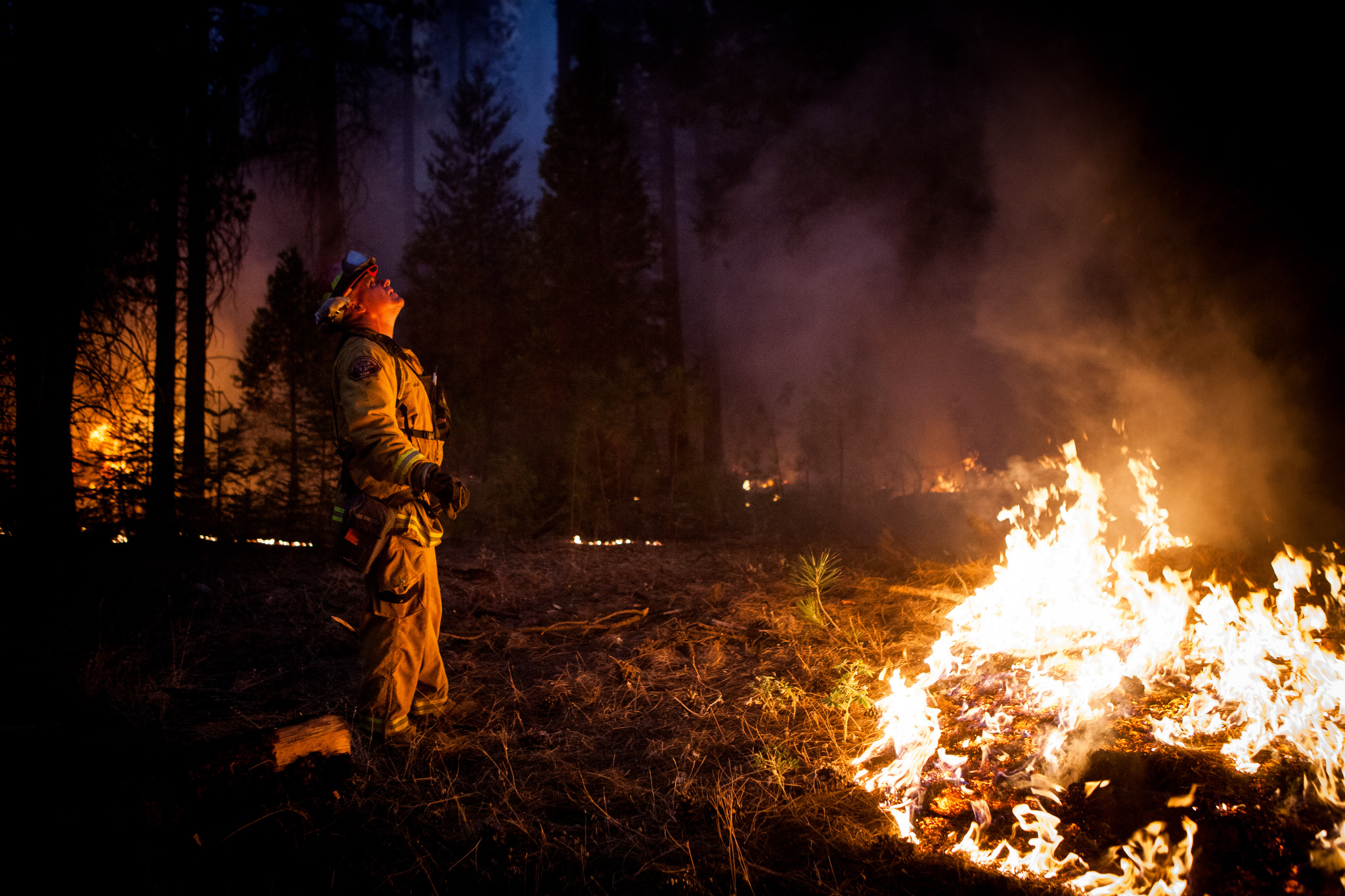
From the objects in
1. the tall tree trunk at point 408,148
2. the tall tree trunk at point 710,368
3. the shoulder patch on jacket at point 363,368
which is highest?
the tall tree trunk at point 408,148

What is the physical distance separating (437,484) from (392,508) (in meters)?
0.38

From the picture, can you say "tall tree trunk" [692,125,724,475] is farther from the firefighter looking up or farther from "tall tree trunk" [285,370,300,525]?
the firefighter looking up

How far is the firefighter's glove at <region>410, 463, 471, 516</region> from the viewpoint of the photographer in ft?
9.70

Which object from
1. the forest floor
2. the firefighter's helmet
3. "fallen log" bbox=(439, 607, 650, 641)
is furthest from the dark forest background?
"fallen log" bbox=(439, 607, 650, 641)

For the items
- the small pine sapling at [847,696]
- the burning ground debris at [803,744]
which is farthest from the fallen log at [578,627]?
the small pine sapling at [847,696]

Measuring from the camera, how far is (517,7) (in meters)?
30.6

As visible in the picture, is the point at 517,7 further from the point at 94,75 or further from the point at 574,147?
the point at 94,75

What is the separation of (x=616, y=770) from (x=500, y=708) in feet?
3.30

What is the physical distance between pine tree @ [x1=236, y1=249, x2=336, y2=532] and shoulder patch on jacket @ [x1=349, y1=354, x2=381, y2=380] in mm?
7382

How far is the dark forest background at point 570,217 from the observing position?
5.36 meters

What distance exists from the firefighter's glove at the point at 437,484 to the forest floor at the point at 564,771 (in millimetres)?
1106

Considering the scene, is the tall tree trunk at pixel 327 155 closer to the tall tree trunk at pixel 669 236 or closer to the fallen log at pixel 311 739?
the fallen log at pixel 311 739

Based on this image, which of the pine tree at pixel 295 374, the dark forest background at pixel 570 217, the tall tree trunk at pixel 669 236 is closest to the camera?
the dark forest background at pixel 570 217

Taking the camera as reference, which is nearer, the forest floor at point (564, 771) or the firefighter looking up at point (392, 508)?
the forest floor at point (564, 771)
